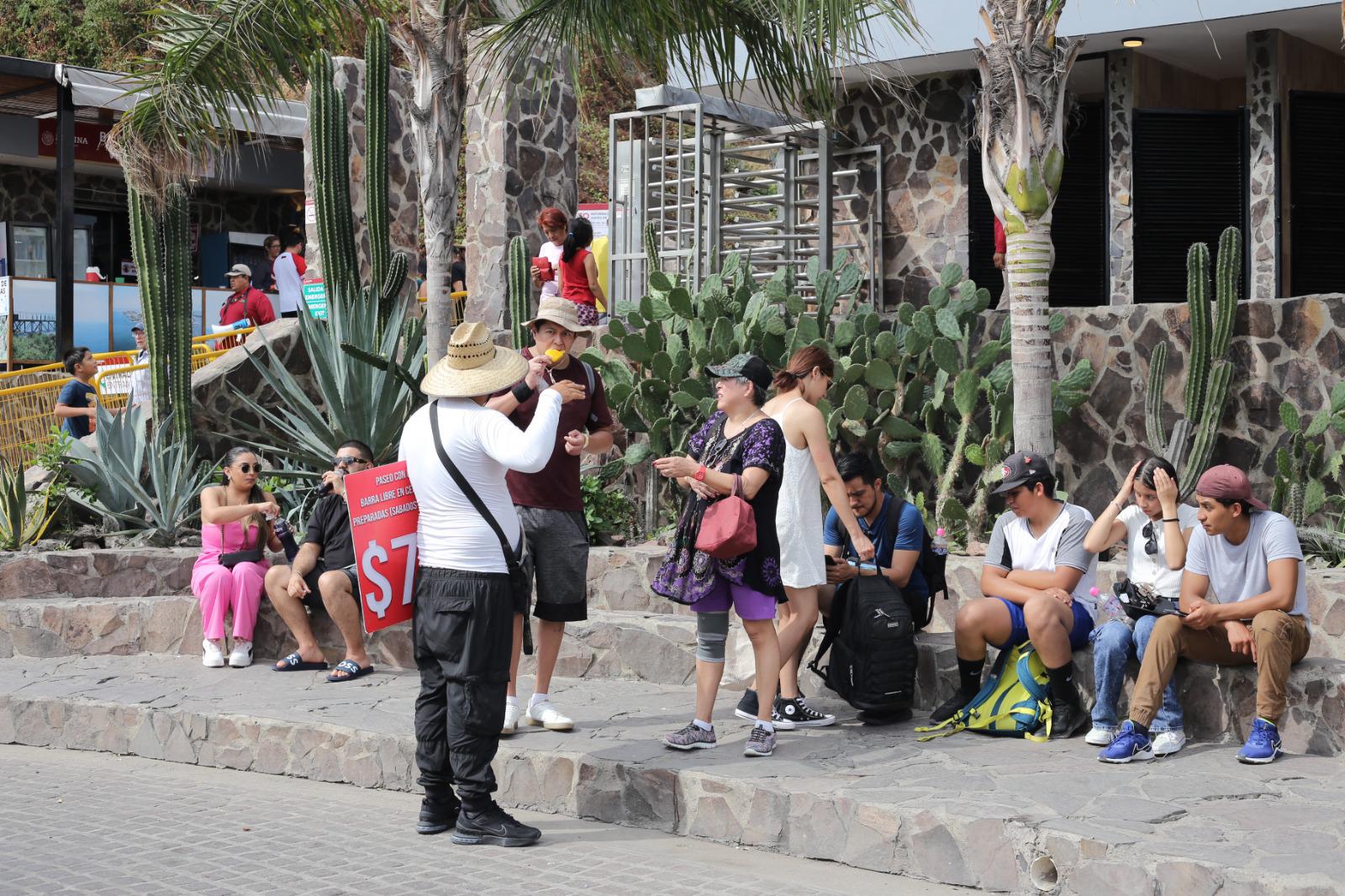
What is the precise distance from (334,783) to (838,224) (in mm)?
9387

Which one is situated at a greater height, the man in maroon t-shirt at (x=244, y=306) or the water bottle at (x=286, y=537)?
the man in maroon t-shirt at (x=244, y=306)

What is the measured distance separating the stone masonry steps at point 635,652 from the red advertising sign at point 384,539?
2673mm

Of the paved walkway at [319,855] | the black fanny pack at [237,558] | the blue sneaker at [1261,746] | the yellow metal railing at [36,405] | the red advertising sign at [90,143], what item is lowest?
the paved walkway at [319,855]

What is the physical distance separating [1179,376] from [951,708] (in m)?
4.28

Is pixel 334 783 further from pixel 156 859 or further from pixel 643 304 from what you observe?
pixel 643 304

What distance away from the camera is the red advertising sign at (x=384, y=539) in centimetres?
600

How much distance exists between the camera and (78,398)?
1338 cm

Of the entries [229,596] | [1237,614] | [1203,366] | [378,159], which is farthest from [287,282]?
[1237,614]

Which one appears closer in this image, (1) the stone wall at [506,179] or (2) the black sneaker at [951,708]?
(2) the black sneaker at [951,708]

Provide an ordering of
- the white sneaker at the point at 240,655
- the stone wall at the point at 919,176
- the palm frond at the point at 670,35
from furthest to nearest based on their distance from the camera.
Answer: the stone wall at the point at 919,176, the palm frond at the point at 670,35, the white sneaker at the point at 240,655

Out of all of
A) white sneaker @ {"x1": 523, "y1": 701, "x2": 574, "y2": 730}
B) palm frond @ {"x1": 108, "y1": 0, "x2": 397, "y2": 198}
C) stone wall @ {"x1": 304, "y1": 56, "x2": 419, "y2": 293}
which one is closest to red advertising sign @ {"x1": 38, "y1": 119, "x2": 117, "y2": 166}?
stone wall @ {"x1": 304, "y1": 56, "x2": 419, "y2": 293}

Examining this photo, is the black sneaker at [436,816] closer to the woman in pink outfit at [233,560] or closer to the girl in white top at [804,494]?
the girl in white top at [804,494]

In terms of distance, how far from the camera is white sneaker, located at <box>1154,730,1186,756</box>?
6.31m

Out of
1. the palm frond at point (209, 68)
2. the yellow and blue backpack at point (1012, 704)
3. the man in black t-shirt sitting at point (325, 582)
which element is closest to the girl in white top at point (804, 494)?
the yellow and blue backpack at point (1012, 704)
